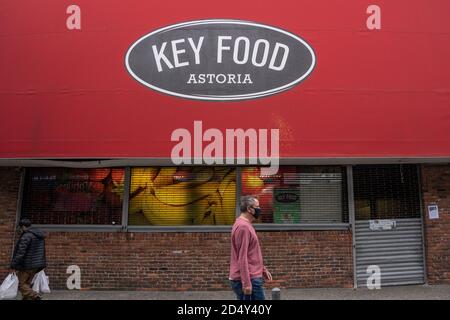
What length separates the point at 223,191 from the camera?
856 cm

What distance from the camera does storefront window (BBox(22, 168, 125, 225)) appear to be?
8.58 metres

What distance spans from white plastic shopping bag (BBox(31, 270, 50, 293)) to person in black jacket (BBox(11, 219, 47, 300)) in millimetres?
675

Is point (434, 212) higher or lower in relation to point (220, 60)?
lower

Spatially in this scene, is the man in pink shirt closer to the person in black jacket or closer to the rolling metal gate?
the person in black jacket

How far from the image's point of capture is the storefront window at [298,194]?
8.53m

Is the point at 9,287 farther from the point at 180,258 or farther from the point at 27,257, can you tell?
the point at 180,258

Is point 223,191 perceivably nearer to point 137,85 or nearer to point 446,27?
point 137,85

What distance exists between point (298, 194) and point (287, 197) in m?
0.24

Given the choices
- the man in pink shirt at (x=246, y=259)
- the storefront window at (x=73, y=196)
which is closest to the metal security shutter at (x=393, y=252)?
the man in pink shirt at (x=246, y=259)

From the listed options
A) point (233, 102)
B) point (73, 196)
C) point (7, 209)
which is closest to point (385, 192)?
point (233, 102)

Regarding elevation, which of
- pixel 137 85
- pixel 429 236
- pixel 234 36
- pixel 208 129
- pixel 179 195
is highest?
pixel 234 36

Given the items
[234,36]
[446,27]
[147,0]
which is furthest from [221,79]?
[446,27]

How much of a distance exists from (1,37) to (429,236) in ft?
31.4

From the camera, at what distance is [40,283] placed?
25.3ft
